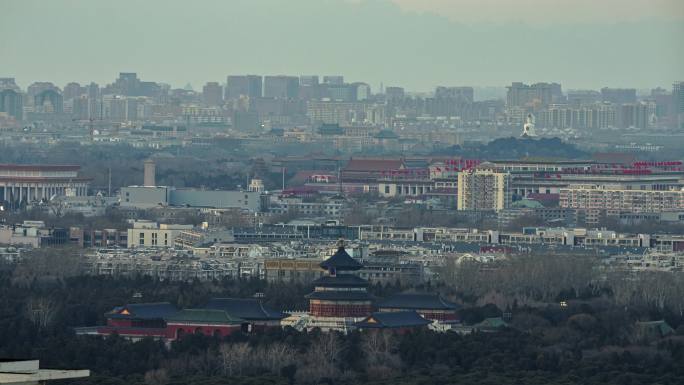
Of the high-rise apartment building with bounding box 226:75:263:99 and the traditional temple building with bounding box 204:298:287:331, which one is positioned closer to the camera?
the traditional temple building with bounding box 204:298:287:331

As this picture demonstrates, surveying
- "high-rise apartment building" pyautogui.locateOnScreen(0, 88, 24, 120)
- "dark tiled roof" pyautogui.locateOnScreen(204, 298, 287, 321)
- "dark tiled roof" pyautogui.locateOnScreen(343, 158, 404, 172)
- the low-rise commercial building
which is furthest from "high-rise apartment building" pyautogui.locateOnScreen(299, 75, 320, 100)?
"dark tiled roof" pyautogui.locateOnScreen(204, 298, 287, 321)

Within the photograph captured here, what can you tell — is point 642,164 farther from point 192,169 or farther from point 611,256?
point 611,256

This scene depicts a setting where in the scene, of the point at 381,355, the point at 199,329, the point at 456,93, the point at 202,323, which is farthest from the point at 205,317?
the point at 456,93

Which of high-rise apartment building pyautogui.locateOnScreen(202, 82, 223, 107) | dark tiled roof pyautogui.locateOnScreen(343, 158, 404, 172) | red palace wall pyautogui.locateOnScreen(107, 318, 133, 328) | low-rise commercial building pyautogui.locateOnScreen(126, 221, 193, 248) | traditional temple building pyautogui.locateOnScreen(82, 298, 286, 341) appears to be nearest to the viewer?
traditional temple building pyautogui.locateOnScreen(82, 298, 286, 341)

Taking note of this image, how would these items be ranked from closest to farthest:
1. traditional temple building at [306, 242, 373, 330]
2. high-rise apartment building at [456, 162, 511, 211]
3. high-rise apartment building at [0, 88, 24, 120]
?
traditional temple building at [306, 242, 373, 330], high-rise apartment building at [456, 162, 511, 211], high-rise apartment building at [0, 88, 24, 120]

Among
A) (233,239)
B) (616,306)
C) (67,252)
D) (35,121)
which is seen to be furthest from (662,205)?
(35,121)

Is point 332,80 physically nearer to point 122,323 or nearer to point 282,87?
point 282,87

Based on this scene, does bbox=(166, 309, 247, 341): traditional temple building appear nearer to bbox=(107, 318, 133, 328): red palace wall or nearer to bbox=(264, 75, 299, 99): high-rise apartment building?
bbox=(107, 318, 133, 328): red palace wall

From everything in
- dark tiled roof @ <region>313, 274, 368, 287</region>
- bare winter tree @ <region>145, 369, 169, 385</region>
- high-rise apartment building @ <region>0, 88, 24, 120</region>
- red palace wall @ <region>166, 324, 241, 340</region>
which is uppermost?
high-rise apartment building @ <region>0, 88, 24, 120</region>
